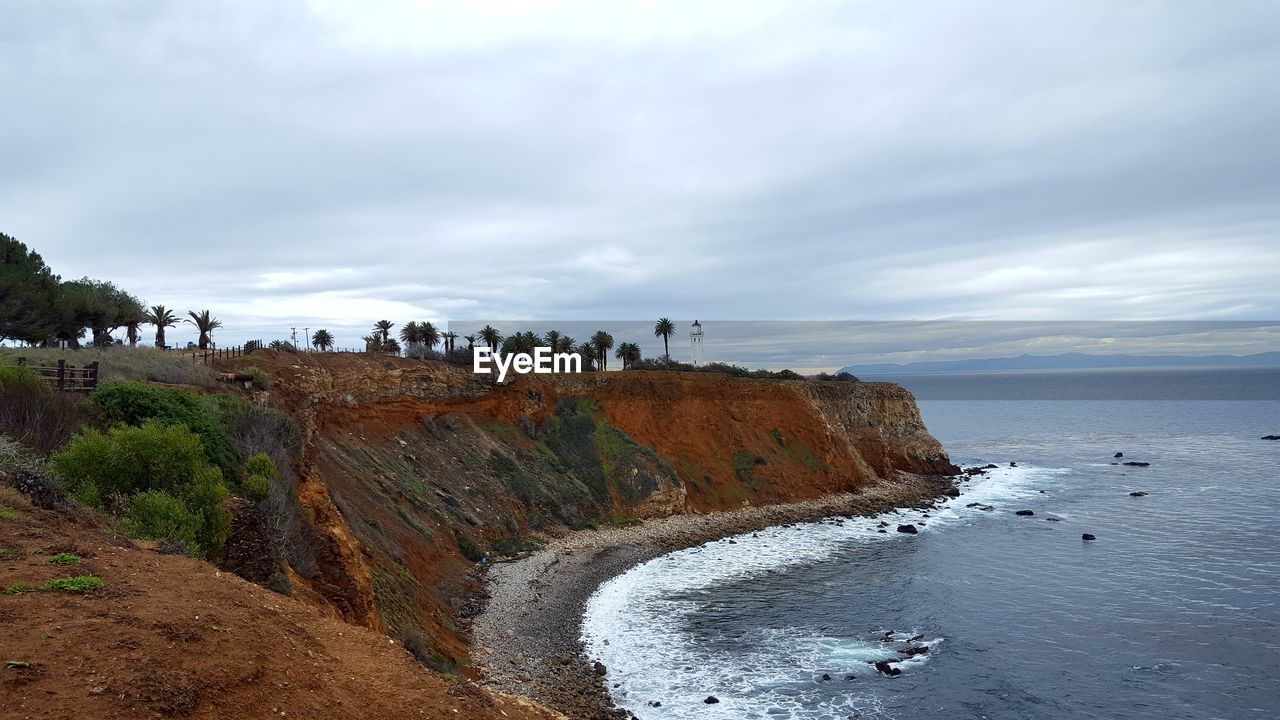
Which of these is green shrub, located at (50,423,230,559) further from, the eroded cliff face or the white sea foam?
the white sea foam

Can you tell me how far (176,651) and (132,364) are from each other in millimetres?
26165

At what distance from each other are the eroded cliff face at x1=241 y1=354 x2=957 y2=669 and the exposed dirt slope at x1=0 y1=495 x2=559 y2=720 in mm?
5852

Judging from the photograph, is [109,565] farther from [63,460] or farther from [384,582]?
[384,582]

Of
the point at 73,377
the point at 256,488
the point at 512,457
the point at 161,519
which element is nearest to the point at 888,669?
the point at 256,488

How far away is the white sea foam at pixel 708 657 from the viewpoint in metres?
22.7

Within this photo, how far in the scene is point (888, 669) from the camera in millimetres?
25078

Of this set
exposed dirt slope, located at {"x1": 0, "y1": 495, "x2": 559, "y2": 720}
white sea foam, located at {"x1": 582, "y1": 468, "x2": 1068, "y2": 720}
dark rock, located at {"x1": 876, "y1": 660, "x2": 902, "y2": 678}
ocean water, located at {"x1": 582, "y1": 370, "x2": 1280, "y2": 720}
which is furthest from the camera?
dark rock, located at {"x1": 876, "y1": 660, "x2": 902, "y2": 678}

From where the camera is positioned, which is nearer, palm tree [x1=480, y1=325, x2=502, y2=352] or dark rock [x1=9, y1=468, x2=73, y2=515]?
dark rock [x1=9, y1=468, x2=73, y2=515]

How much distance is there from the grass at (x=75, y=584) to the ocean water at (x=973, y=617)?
1679 centimetres

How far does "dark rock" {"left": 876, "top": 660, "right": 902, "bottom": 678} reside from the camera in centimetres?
2485

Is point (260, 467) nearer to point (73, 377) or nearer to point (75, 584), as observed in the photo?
point (73, 377)

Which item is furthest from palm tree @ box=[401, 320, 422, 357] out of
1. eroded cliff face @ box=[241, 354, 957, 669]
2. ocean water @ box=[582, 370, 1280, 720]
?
ocean water @ box=[582, 370, 1280, 720]

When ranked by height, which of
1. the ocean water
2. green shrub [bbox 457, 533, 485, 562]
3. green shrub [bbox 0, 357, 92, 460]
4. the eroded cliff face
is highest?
green shrub [bbox 0, 357, 92, 460]

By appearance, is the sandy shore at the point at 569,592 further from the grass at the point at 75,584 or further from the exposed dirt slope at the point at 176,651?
the grass at the point at 75,584
